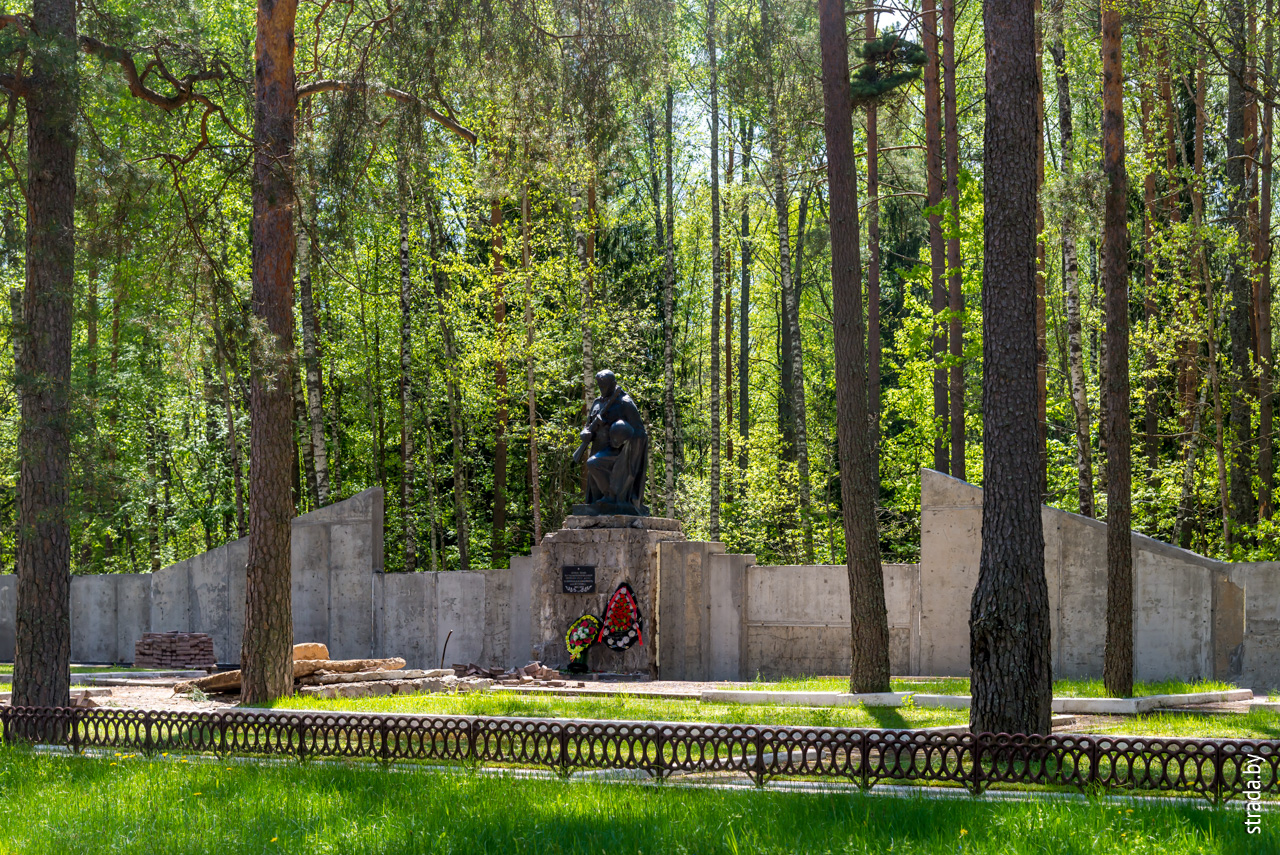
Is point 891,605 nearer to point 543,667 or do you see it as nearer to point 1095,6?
point 543,667

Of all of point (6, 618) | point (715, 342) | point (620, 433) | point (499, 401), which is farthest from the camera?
point (499, 401)

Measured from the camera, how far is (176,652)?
2258cm

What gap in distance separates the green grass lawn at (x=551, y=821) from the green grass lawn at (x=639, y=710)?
12.8 feet

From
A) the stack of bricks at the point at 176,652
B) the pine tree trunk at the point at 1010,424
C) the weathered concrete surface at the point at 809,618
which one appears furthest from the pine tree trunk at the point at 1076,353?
the stack of bricks at the point at 176,652

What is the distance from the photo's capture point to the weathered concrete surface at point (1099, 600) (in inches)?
652

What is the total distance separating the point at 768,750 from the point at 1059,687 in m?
7.52

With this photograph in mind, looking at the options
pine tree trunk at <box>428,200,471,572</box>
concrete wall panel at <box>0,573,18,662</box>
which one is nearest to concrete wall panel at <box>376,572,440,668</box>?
pine tree trunk at <box>428,200,471,572</box>

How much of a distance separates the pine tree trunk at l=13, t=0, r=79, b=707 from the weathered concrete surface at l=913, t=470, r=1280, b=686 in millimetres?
12047

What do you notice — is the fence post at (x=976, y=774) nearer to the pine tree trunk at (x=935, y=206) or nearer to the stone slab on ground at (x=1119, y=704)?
the stone slab on ground at (x=1119, y=704)

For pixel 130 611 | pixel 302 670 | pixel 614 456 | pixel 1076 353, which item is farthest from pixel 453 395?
pixel 302 670


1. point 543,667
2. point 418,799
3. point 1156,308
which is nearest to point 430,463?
point 543,667

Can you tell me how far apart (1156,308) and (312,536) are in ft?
56.4

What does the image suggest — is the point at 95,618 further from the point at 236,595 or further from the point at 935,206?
the point at 935,206

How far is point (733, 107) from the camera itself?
31.7 metres
